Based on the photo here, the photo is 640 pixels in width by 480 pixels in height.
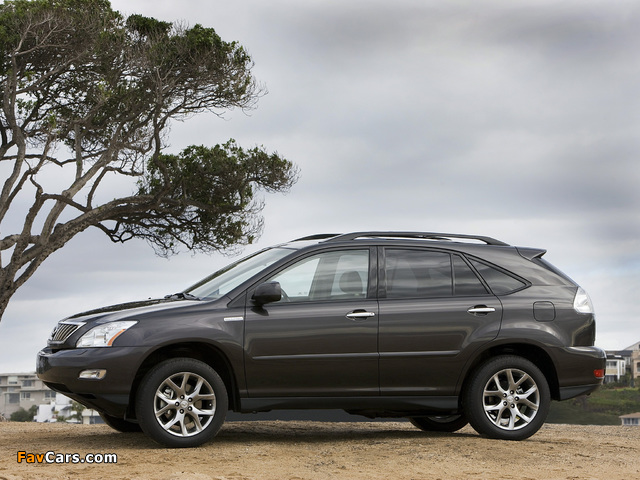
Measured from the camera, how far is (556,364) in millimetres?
8422

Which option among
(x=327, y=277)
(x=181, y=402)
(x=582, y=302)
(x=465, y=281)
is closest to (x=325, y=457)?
Result: (x=181, y=402)

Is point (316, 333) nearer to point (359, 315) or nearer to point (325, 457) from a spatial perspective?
point (359, 315)

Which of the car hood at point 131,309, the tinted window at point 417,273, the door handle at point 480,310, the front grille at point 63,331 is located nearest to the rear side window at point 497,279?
the door handle at point 480,310

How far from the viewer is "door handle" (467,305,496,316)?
8242mm

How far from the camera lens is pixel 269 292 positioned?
292 inches

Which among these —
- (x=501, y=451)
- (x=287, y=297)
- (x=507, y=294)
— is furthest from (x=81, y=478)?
(x=507, y=294)

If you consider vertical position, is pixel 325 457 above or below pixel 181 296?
below

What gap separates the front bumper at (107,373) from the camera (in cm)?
737

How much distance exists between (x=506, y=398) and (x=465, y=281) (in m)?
1.19

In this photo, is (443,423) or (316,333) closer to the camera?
(316,333)

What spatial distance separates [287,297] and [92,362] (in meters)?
1.79

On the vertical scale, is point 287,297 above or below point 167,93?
below

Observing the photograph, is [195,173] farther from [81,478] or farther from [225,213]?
[81,478]

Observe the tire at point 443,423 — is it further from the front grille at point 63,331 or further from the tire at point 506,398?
the front grille at point 63,331
